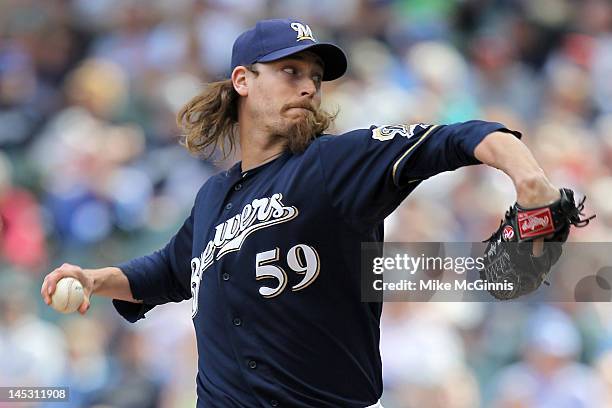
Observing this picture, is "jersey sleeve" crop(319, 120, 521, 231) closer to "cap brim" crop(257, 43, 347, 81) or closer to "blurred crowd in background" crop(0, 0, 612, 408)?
"cap brim" crop(257, 43, 347, 81)

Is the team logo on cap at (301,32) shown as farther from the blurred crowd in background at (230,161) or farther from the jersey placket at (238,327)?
the blurred crowd in background at (230,161)

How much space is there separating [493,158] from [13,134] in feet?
18.9

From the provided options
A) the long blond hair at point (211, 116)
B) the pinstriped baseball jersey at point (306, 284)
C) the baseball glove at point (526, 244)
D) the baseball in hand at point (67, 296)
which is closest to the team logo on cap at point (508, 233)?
the baseball glove at point (526, 244)

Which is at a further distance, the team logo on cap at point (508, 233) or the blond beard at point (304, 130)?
Answer: the blond beard at point (304, 130)

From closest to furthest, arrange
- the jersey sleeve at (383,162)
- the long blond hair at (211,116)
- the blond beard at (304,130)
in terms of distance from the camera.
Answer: the jersey sleeve at (383,162)
the blond beard at (304,130)
the long blond hair at (211,116)

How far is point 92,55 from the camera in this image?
8438mm

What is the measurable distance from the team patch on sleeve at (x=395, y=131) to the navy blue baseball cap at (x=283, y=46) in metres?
0.52

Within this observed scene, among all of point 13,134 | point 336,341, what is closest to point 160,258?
point 336,341

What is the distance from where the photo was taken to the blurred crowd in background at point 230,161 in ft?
22.4

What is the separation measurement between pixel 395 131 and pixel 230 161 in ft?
14.1

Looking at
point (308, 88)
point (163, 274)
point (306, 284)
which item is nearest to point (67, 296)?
point (163, 274)

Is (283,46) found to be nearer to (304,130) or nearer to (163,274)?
(304,130)

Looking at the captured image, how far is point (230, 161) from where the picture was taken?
24.6ft

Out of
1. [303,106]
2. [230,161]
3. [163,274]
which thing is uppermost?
[303,106]
